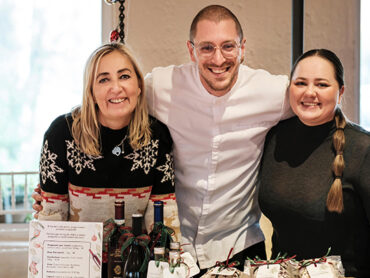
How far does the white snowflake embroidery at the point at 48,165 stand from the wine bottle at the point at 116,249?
15.3 inches

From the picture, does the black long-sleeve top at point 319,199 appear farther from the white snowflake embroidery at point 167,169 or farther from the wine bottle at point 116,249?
the wine bottle at point 116,249

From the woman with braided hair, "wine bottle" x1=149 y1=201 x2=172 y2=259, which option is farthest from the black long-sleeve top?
"wine bottle" x1=149 y1=201 x2=172 y2=259

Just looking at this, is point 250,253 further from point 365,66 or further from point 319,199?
point 365,66

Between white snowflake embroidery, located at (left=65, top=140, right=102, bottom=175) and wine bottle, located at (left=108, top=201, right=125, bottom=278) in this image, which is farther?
white snowflake embroidery, located at (left=65, top=140, right=102, bottom=175)

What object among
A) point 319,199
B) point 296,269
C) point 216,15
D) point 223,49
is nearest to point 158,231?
point 296,269

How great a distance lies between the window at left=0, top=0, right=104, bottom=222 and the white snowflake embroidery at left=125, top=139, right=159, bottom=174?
2240 millimetres

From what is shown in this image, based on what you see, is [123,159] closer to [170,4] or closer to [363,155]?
[363,155]

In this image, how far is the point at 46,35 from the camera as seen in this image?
386cm

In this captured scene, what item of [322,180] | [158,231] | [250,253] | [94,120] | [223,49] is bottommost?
[250,253]

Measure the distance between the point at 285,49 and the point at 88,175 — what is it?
2587 millimetres

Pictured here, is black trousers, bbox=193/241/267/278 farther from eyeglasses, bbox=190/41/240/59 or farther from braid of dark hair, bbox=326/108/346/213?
eyeglasses, bbox=190/41/240/59

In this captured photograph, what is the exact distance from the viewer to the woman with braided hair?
5.77 feet

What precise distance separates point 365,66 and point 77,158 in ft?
10.2

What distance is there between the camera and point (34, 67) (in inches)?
151
